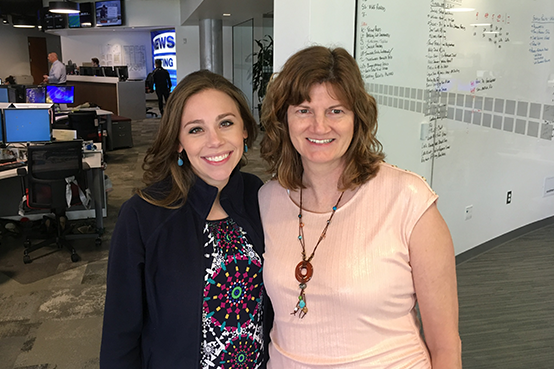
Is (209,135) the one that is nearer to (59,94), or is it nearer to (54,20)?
(59,94)

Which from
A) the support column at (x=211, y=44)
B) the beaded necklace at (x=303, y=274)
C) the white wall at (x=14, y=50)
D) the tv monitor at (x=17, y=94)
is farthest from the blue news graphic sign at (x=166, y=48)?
the beaded necklace at (x=303, y=274)

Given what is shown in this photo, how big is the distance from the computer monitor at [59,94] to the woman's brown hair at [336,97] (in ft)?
26.1

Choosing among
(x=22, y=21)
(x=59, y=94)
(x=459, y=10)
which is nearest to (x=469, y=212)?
(x=459, y=10)

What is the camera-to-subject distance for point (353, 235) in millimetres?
1350

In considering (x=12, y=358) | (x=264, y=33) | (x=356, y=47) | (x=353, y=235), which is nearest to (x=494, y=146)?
(x=356, y=47)

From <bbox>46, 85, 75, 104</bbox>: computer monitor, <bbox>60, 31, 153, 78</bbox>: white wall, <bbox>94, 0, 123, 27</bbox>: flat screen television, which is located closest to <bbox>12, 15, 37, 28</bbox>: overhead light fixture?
<bbox>94, 0, 123, 27</bbox>: flat screen television

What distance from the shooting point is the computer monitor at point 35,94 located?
743 cm

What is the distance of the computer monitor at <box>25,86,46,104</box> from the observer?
7.43 metres

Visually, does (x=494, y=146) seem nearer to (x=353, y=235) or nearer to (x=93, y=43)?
(x=353, y=235)

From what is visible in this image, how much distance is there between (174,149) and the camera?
1.49 m

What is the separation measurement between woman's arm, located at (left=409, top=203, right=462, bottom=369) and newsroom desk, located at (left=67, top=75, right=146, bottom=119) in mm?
13021

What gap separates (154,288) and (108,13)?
1512 cm

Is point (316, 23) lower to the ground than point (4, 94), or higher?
higher

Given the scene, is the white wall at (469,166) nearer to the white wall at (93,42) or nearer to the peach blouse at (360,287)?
the peach blouse at (360,287)
